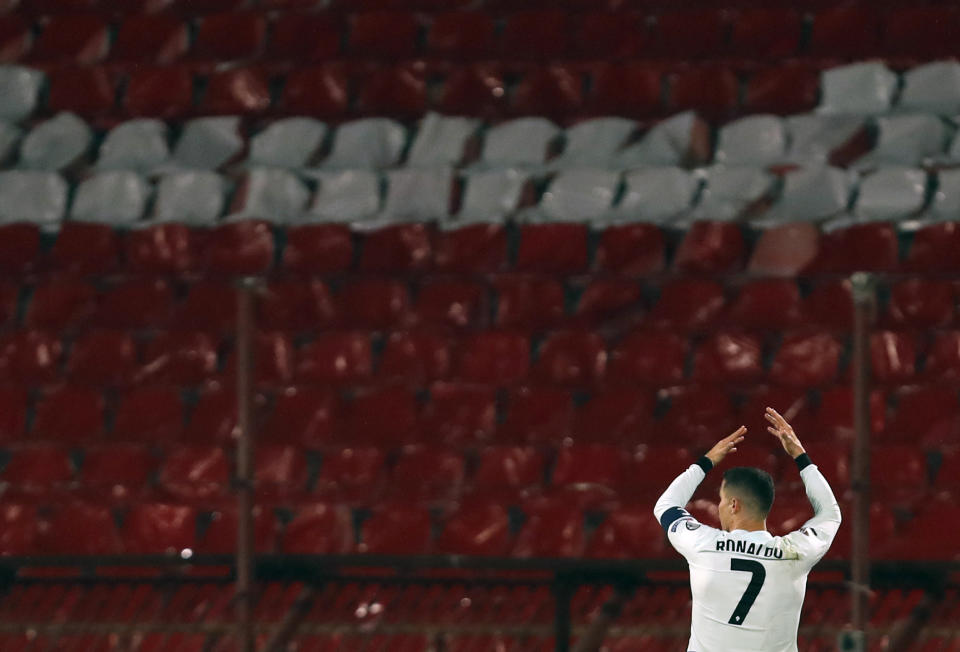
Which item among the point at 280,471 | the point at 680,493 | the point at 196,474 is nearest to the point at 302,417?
the point at 280,471

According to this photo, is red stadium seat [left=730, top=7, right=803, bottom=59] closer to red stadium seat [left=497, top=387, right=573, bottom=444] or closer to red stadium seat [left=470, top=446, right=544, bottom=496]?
red stadium seat [left=497, top=387, right=573, bottom=444]

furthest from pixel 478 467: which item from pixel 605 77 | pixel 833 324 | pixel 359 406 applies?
pixel 605 77

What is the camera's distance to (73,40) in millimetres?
5141

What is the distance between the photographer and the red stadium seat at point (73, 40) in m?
5.11

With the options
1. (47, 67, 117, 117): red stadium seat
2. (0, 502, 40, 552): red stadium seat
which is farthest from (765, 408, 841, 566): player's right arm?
(47, 67, 117, 117): red stadium seat

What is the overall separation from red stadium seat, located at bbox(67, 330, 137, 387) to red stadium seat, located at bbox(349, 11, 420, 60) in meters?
1.25

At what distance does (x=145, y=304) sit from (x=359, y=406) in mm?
708

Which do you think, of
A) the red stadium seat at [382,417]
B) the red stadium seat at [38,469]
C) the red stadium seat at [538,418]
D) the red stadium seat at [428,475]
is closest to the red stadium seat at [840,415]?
the red stadium seat at [538,418]

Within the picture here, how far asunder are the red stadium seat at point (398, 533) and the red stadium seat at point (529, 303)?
2.06 feet

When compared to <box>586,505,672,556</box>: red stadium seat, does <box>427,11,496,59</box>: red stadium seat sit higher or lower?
higher

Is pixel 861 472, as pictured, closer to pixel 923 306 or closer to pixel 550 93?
pixel 923 306

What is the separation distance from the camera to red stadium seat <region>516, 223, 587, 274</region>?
4414mm

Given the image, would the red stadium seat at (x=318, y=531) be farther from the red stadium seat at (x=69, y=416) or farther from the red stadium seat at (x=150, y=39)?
the red stadium seat at (x=150, y=39)

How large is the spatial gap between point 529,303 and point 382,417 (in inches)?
19.7
